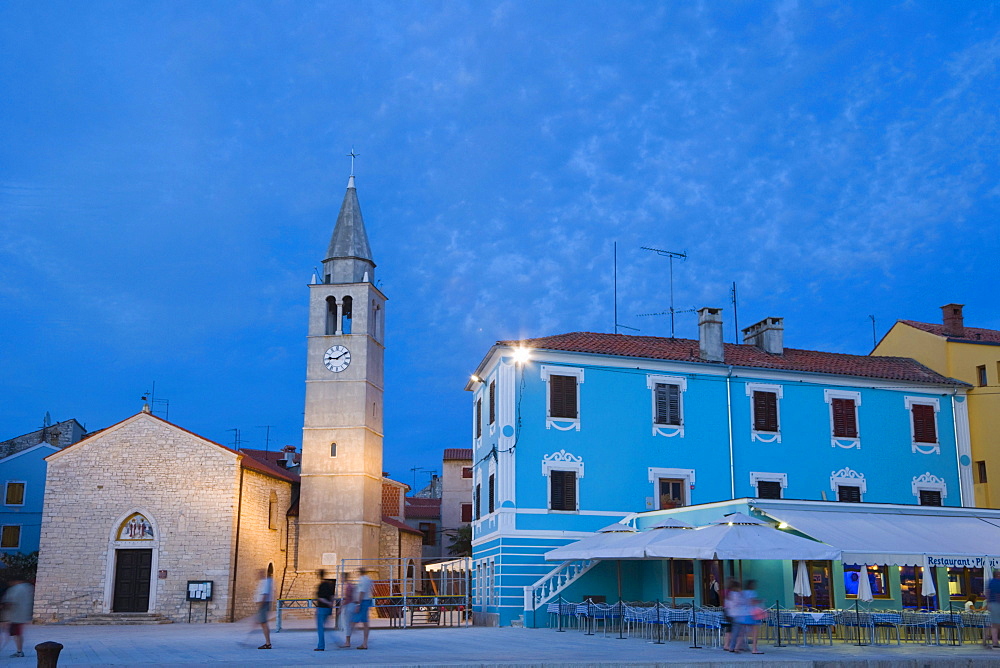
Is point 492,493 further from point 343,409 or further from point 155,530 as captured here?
point 343,409

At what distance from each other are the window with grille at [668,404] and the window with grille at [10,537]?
3213cm

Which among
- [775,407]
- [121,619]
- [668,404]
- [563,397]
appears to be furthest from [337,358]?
[775,407]

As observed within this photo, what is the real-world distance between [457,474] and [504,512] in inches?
1444

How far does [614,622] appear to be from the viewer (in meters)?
25.1

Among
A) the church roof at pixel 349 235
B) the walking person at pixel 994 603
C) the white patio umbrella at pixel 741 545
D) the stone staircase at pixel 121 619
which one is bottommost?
the stone staircase at pixel 121 619

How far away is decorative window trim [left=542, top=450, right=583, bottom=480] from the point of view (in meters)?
28.8

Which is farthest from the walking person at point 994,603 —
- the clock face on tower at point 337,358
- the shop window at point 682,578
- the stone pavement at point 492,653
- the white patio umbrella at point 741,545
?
the clock face on tower at point 337,358

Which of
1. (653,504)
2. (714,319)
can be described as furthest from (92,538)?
(714,319)

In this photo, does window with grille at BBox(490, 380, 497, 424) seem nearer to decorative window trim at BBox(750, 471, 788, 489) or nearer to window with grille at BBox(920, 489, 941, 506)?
decorative window trim at BBox(750, 471, 788, 489)

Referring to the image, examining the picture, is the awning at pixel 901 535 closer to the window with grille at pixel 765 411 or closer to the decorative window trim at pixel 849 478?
the decorative window trim at pixel 849 478

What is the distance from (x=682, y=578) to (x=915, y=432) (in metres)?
11.1

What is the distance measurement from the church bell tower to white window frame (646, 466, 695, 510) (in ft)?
58.5

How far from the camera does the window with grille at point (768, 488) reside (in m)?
30.4

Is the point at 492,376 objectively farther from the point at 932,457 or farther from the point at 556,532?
the point at 932,457
